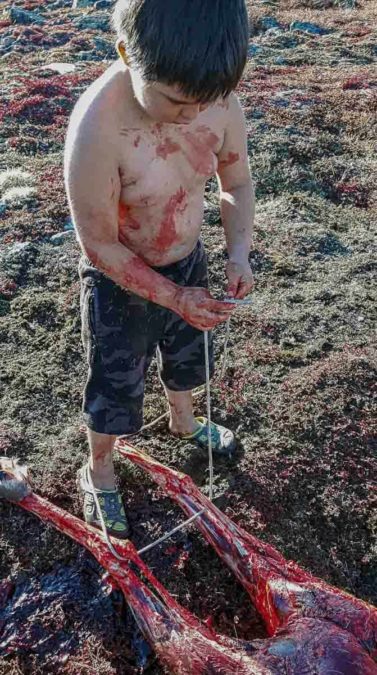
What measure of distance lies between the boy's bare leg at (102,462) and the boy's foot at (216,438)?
24.3 inches

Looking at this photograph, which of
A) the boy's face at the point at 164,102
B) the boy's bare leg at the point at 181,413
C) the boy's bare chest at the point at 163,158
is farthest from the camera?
the boy's bare leg at the point at 181,413

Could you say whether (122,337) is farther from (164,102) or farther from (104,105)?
(164,102)

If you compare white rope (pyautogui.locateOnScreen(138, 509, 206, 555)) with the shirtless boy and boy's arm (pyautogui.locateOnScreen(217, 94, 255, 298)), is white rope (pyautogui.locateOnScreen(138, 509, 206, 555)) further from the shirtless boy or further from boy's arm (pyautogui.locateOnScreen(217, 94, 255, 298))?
boy's arm (pyautogui.locateOnScreen(217, 94, 255, 298))

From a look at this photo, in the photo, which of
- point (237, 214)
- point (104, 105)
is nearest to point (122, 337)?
point (237, 214)

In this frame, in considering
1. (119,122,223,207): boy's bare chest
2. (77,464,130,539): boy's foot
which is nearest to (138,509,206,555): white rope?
(77,464,130,539): boy's foot

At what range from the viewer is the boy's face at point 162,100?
7.00 feet

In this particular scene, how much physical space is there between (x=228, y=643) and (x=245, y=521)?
2.90 feet

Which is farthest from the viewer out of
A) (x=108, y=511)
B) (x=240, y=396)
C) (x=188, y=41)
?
(x=240, y=396)

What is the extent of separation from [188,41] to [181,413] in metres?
2.31

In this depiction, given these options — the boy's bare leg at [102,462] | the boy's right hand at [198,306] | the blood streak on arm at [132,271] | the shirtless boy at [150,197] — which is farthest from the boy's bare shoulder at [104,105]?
the boy's bare leg at [102,462]

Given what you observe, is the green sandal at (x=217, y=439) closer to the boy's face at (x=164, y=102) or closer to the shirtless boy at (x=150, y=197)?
the shirtless boy at (x=150, y=197)

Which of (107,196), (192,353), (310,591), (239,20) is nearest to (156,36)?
(239,20)

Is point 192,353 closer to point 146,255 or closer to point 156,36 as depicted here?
point 146,255

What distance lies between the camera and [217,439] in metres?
3.88
